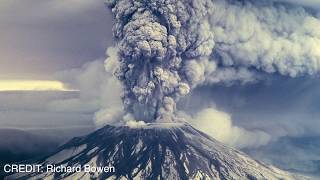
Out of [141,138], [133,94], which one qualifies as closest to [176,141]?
[141,138]

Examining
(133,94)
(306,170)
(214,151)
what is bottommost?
(306,170)

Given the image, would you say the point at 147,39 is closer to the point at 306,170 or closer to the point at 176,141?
the point at 176,141

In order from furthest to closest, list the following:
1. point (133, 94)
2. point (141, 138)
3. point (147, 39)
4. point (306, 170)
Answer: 1. point (306, 170)
2. point (141, 138)
3. point (133, 94)
4. point (147, 39)

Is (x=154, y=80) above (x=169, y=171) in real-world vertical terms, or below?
above

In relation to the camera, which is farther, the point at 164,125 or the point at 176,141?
the point at 176,141

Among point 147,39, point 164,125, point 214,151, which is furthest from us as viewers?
point 214,151

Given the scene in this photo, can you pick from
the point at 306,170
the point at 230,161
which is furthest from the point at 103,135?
the point at 306,170
